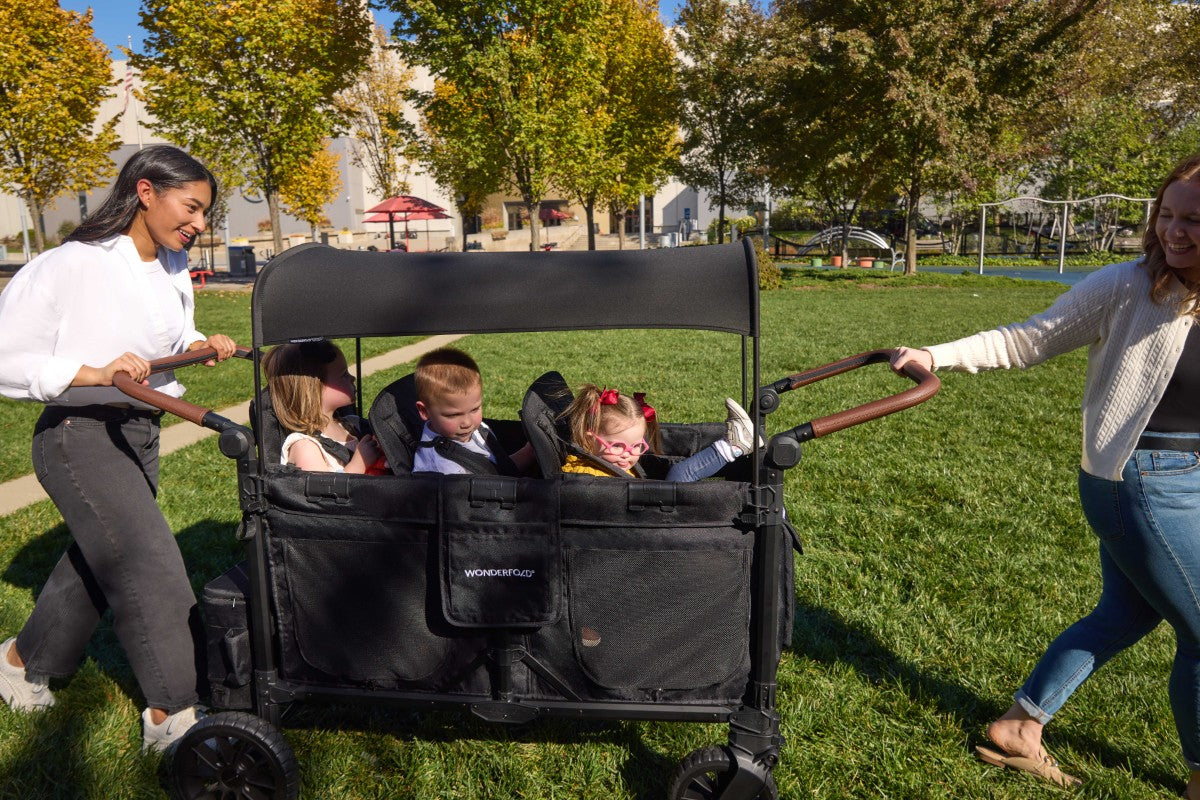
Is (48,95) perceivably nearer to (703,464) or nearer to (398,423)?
(398,423)

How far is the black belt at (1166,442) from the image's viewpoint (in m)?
2.42

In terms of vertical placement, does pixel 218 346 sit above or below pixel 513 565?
above

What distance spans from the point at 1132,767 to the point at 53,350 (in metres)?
3.56

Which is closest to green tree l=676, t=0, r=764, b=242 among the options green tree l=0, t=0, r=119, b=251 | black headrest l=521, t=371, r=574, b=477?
green tree l=0, t=0, r=119, b=251

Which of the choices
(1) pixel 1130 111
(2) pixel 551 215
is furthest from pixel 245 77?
(2) pixel 551 215

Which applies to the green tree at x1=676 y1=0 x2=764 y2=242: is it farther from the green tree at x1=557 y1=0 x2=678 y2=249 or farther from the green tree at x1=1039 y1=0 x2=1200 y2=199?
the green tree at x1=1039 y1=0 x2=1200 y2=199

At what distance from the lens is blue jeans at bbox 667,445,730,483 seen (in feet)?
10.3

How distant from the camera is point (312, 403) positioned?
3.17 meters

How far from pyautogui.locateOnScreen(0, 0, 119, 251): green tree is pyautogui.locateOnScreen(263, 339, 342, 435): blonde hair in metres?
23.3

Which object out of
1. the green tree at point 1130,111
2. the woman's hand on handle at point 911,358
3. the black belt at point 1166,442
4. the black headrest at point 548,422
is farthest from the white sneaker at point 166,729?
the green tree at point 1130,111

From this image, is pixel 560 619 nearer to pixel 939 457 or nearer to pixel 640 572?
pixel 640 572

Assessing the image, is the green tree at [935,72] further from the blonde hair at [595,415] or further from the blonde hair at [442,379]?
the blonde hair at [442,379]

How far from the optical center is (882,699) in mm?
3344

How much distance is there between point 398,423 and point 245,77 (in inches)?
838
